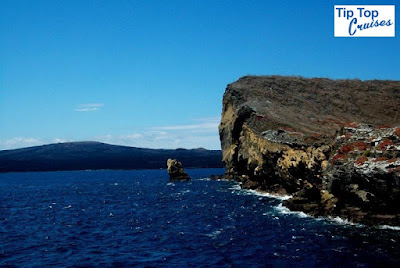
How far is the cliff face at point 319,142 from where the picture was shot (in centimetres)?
4572

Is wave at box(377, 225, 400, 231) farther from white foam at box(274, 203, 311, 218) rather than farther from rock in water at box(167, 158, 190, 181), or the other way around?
rock in water at box(167, 158, 190, 181)

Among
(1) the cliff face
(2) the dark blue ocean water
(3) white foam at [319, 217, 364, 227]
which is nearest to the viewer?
(2) the dark blue ocean water

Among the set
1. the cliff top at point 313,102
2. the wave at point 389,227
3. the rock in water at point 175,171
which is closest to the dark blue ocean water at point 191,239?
the wave at point 389,227

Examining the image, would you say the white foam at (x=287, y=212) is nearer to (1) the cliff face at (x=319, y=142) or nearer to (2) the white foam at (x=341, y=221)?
(1) the cliff face at (x=319, y=142)

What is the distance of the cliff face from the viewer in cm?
4572

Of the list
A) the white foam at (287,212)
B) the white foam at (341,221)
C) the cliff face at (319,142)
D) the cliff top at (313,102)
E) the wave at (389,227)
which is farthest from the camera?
the cliff top at (313,102)

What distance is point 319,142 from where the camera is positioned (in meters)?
65.5

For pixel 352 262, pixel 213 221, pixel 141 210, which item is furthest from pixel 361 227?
pixel 141 210

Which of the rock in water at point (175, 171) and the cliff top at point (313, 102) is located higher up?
the cliff top at point (313, 102)

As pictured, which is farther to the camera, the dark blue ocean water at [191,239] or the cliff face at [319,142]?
the cliff face at [319,142]

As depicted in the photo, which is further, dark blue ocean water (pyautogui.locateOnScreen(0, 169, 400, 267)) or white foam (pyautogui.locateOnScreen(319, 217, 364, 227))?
white foam (pyautogui.locateOnScreen(319, 217, 364, 227))

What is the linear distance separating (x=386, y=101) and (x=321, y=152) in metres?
86.6

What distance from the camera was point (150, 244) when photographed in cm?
3978

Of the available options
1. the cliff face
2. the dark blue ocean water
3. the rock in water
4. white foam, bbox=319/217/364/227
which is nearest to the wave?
the cliff face
